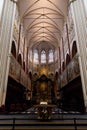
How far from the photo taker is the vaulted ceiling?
19094 mm

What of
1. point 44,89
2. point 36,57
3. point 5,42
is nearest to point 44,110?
point 5,42

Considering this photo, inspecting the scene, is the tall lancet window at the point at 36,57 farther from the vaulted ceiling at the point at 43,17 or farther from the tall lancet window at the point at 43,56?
the vaulted ceiling at the point at 43,17

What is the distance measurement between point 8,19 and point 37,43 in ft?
64.5

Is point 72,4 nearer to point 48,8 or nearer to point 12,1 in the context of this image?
point 12,1

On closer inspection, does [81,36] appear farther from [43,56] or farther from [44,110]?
[43,56]

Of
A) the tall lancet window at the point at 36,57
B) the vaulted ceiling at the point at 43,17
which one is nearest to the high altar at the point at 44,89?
the tall lancet window at the point at 36,57

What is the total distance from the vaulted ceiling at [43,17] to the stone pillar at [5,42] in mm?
6527

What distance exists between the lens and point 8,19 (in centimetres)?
1243

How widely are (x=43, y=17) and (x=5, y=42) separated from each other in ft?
43.5

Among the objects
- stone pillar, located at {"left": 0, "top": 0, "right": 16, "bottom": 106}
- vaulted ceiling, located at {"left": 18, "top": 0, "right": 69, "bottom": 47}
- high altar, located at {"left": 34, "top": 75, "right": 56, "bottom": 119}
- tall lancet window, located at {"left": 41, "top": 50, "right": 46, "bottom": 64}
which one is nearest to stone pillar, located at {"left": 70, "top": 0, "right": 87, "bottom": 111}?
stone pillar, located at {"left": 0, "top": 0, "right": 16, "bottom": 106}

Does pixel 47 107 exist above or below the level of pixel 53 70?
below

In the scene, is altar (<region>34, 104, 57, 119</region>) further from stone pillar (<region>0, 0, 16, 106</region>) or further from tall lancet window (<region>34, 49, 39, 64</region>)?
tall lancet window (<region>34, 49, 39, 64</region>)

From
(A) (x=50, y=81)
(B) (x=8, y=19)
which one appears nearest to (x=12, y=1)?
(B) (x=8, y=19)

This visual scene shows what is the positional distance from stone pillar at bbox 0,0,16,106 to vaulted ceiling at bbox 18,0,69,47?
6527 mm
